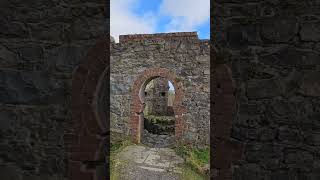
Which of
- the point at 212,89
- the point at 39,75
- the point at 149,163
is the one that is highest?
the point at 39,75

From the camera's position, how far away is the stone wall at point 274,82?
2176 mm

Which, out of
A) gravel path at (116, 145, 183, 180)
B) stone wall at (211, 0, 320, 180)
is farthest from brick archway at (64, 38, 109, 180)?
gravel path at (116, 145, 183, 180)

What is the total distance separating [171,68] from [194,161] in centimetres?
307

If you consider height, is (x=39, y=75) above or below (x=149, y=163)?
above

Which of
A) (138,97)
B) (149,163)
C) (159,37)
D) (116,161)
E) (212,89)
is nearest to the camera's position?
Answer: (212,89)

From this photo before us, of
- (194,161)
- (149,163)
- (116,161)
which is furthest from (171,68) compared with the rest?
(116,161)

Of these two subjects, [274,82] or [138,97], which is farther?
[138,97]

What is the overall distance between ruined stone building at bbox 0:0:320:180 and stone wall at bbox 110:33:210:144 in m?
6.36

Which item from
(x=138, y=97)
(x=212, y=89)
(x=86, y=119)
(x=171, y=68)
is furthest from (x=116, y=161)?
(x=212, y=89)

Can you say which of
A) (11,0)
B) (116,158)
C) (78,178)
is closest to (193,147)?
(116,158)

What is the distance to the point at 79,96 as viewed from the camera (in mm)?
2463

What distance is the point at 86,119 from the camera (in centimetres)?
246

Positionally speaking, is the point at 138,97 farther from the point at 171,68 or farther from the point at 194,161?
the point at 194,161

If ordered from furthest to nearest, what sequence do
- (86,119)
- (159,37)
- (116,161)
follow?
(159,37)
(116,161)
(86,119)
